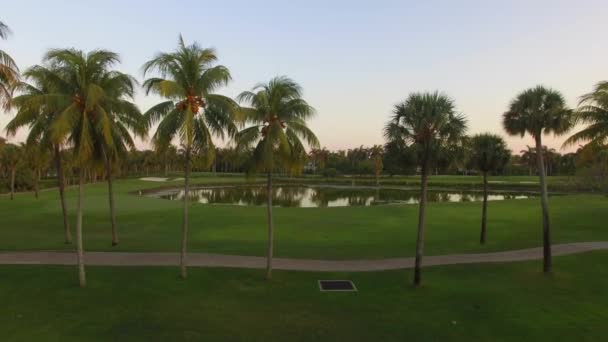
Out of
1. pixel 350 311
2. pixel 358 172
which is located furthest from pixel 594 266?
pixel 358 172

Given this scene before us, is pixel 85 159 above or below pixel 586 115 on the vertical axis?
below

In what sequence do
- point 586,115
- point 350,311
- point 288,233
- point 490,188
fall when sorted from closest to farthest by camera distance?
point 350,311 → point 586,115 → point 288,233 → point 490,188

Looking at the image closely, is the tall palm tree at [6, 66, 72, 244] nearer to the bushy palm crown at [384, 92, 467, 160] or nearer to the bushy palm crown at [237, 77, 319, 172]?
the bushy palm crown at [237, 77, 319, 172]

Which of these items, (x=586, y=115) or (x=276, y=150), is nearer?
(x=276, y=150)

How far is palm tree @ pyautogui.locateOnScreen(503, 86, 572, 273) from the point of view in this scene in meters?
17.2

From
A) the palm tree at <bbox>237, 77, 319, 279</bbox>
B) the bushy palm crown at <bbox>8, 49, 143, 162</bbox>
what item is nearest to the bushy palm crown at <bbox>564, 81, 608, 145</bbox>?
the palm tree at <bbox>237, 77, 319, 279</bbox>

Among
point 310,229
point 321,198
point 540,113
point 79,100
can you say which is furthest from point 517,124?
point 321,198

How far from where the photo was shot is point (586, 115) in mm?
17578

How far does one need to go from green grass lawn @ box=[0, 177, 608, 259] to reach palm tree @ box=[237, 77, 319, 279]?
691 centimetres

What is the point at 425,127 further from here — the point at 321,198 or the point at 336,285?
the point at 321,198

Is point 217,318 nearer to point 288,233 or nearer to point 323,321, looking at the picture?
point 323,321

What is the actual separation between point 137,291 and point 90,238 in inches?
534

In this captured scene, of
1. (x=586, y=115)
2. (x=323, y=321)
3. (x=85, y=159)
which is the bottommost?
(x=323, y=321)

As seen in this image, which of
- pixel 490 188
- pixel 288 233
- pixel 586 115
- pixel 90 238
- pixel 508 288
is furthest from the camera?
pixel 490 188
